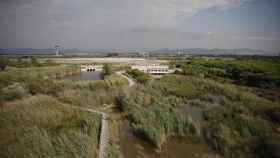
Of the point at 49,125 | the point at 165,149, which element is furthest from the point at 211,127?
the point at 49,125

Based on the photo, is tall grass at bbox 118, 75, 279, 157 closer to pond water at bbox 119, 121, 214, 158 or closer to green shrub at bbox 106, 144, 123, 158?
pond water at bbox 119, 121, 214, 158

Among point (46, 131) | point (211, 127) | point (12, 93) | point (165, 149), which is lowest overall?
point (165, 149)

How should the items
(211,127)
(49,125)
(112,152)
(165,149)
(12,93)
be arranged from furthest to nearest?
(12,93)
(211,127)
(49,125)
(165,149)
(112,152)

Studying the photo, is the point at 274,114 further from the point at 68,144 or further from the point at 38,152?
the point at 38,152

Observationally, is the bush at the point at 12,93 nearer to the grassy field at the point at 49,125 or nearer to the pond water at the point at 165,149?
the grassy field at the point at 49,125

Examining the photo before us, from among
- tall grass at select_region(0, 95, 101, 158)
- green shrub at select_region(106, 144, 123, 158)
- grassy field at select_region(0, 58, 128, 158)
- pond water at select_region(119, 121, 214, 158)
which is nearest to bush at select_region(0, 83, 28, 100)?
grassy field at select_region(0, 58, 128, 158)

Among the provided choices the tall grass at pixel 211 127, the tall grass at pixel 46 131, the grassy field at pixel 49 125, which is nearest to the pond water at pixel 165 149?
the tall grass at pixel 211 127

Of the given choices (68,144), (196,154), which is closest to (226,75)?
(196,154)

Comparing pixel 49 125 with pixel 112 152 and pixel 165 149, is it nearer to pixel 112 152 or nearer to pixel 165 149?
pixel 112 152
